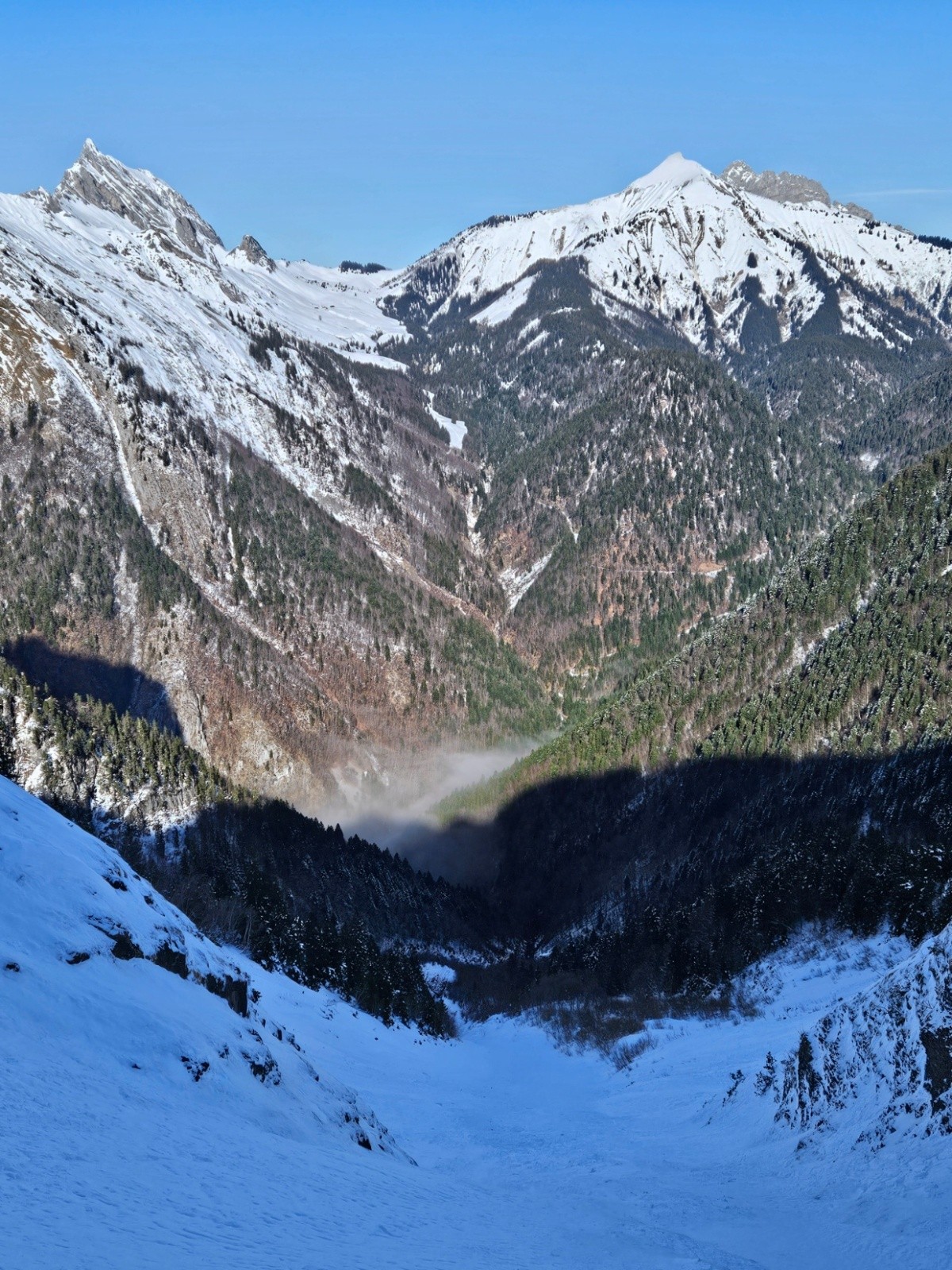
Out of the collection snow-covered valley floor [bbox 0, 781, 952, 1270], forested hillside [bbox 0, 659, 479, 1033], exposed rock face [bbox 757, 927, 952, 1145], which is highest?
forested hillside [bbox 0, 659, 479, 1033]

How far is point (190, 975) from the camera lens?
37906 millimetres

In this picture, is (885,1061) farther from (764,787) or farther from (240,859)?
(764,787)

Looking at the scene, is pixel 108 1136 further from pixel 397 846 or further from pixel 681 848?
pixel 397 846

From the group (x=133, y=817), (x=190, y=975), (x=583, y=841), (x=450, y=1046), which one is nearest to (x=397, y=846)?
(x=583, y=841)

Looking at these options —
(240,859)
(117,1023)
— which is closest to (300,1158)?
(117,1023)

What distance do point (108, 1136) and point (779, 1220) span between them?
1903 cm

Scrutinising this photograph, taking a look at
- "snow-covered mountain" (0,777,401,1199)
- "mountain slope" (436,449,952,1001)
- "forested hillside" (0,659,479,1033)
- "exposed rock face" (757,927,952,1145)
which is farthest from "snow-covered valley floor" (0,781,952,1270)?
"forested hillside" (0,659,479,1033)

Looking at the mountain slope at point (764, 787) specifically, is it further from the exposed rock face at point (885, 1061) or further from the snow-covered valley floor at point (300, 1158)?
the snow-covered valley floor at point (300, 1158)

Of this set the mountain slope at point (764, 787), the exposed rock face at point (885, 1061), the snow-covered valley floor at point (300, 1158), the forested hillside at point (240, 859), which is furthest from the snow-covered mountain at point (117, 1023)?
the mountain slope at point (764, 787)

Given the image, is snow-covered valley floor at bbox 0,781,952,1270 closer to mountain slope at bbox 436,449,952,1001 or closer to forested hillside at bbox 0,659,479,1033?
mountain slope at bbox 436,449,952,1001

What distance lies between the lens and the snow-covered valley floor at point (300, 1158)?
A: 1933 cm

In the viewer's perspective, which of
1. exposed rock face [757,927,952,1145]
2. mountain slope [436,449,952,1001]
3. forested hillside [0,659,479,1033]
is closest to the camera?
exposed rock face [757,927,952,1145]

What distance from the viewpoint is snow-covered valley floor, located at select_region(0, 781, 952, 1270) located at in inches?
761

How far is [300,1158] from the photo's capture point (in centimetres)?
2683
